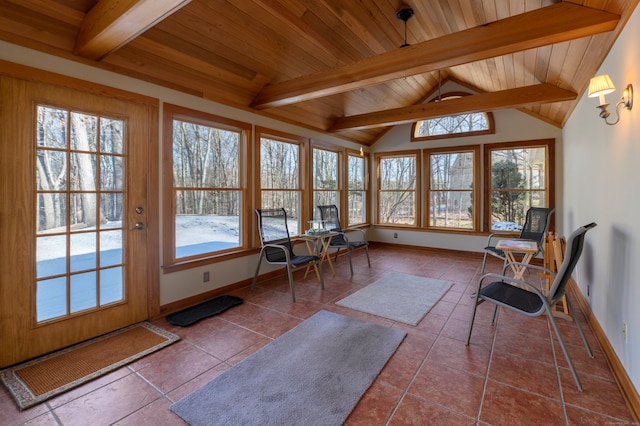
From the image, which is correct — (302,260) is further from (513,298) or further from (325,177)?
(325,177)

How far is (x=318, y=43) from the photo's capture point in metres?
3.40

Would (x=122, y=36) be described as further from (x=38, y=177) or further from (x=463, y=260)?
(x=463, y=260)

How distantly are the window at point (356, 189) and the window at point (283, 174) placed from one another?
157cm

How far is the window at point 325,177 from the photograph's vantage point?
542 cm

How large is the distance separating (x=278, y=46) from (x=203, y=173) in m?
1.67

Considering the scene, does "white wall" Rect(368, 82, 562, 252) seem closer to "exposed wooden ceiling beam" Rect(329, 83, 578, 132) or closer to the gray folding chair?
"exposed wooden ceiling beam" Rect(329, 83, 578, 132)

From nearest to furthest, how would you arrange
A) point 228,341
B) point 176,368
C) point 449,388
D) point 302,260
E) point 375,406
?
point 375,406 < point 449,388 < point 176,368 < point 228,341 < point 302,260

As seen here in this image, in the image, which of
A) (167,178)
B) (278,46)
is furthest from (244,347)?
(278,46)

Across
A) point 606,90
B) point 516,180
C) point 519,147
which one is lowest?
point 516,180

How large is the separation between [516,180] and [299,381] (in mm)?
5478

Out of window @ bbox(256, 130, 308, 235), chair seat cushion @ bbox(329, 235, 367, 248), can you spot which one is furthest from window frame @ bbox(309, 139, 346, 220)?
chair seat cushion @ bbox(329, 235, 367, 248)

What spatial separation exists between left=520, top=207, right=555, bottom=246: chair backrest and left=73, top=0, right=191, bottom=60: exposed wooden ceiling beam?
487 centimetres

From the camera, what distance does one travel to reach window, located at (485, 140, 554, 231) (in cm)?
529

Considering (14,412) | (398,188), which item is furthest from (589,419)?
(398,188)
